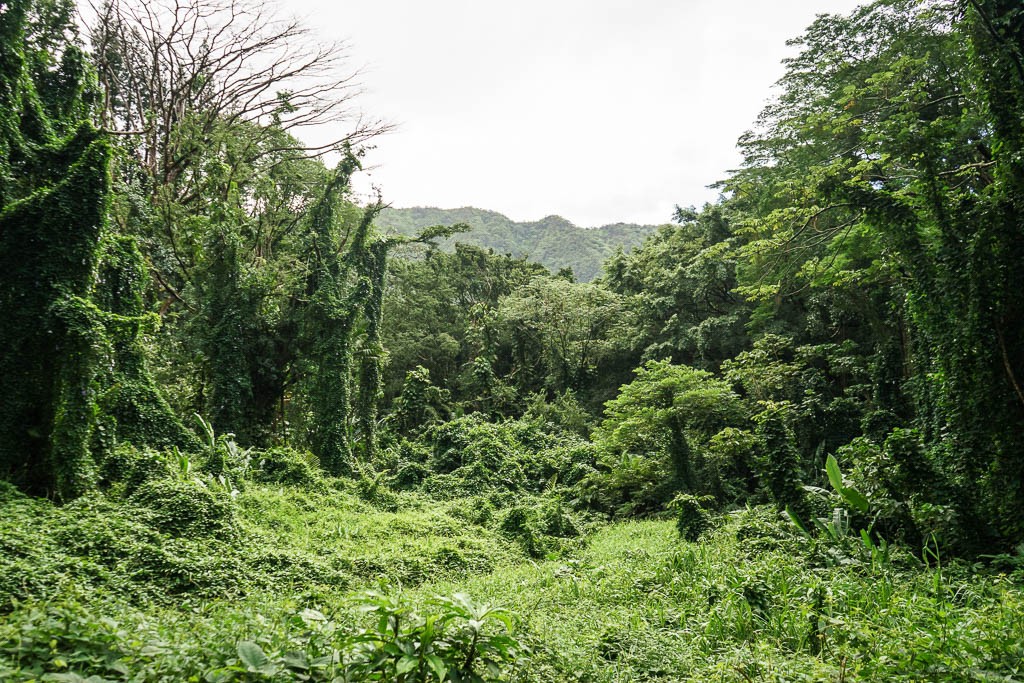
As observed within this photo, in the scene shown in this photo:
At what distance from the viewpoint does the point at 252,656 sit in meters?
2.17

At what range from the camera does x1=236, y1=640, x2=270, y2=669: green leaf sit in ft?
7.00

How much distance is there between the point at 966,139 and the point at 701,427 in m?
7.16

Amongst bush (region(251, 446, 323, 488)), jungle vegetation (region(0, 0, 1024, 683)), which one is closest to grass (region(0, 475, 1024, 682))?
jungle vegetation (region(0, 0, 1024, 683))

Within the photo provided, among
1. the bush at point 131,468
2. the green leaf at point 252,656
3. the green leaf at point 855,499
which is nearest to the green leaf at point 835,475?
the green leaf at point 855,499

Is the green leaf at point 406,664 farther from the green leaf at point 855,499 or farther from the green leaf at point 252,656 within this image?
the green leaf at point 855,499

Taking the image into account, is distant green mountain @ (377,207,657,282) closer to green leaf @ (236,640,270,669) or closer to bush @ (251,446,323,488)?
bush @ (251,446,323,488)

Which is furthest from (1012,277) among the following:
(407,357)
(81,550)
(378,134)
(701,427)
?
(407,357)

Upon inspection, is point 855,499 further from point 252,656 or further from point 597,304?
point 597,304

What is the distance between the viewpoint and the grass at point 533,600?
2.45 meters

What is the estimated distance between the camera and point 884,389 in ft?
31.9

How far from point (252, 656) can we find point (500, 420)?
17195mm

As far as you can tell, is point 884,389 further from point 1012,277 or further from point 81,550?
point 81,550

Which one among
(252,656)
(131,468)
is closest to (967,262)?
(252,656)

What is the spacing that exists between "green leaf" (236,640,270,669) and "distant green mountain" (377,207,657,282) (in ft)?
143
